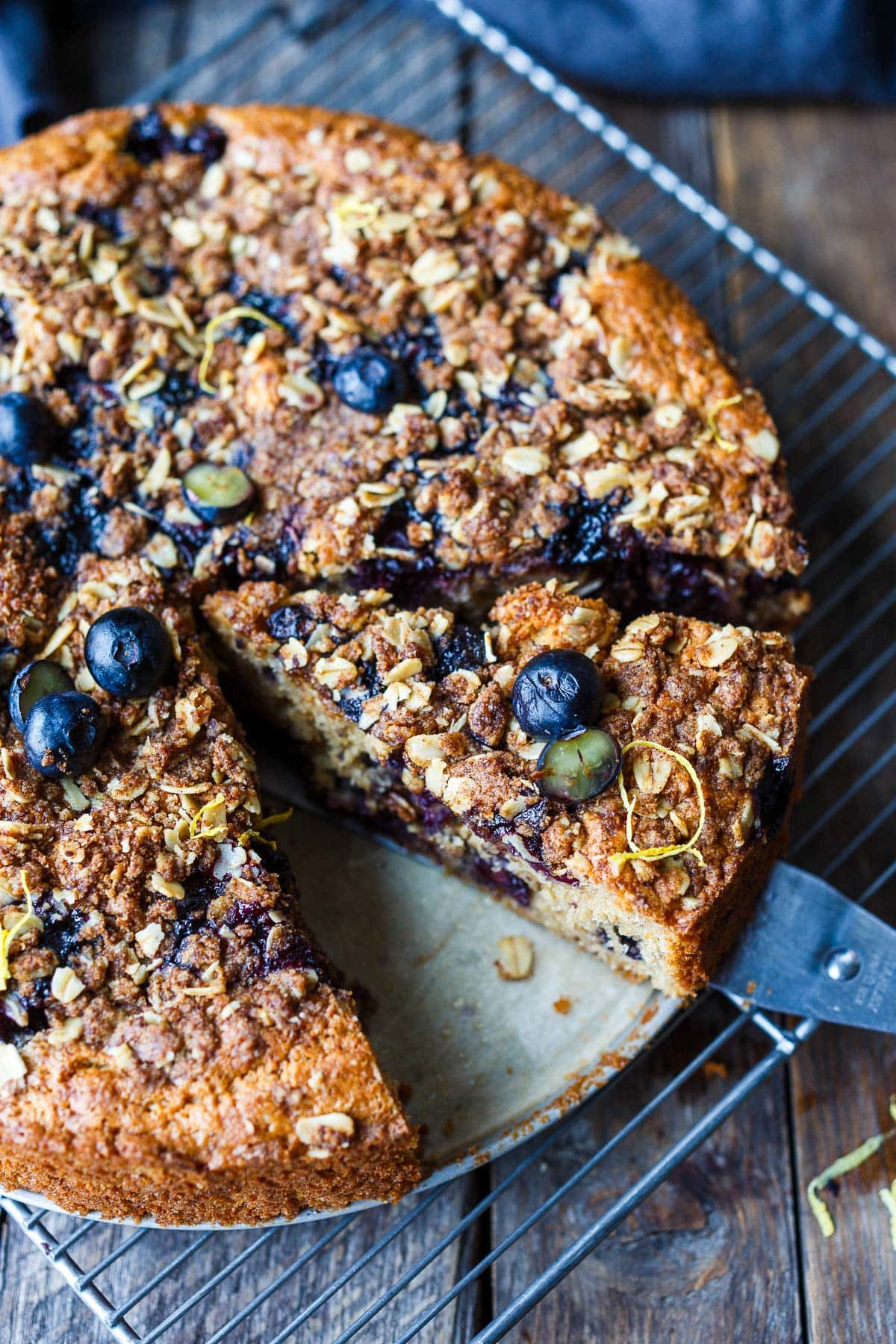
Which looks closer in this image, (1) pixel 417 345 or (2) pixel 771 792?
(2) pixel 771 792

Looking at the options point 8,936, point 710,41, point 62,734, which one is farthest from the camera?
point 710,41

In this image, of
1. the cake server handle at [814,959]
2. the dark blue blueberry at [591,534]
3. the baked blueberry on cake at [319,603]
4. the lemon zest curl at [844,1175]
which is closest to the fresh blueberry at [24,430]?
the baked blueberry on cake at [319,603]

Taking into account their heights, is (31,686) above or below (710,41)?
below

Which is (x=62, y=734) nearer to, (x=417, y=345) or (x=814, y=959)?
(x=417, y=345)

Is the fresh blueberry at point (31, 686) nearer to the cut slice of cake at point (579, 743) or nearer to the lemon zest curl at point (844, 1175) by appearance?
the cut slice of cake at point (579, 743)

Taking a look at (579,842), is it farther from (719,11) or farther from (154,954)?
(719,11)

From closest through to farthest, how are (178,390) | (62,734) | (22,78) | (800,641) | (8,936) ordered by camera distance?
(8,936), (62,734), (178,390), (800,641), (22,78)

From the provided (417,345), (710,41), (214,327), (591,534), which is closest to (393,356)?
(417,345)
